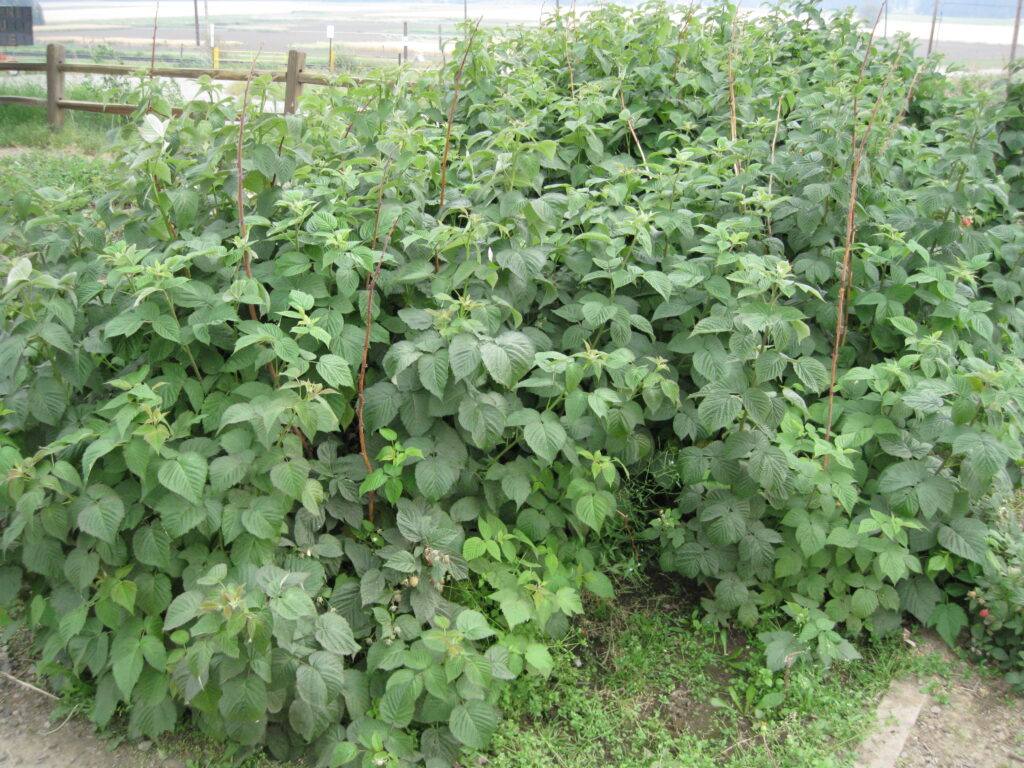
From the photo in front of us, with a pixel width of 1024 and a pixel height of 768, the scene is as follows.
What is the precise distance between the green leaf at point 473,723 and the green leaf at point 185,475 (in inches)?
37.8

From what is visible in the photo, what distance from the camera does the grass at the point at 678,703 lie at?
8.48 feet

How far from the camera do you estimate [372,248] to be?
2969 millimetres

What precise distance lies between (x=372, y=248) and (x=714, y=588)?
178 centimetres

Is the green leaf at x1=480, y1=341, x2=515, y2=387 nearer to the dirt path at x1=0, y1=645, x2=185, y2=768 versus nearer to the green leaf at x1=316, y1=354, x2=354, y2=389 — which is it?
the green leaf at x1=316, y1=354, x2=354, y2=389

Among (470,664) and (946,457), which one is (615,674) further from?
(946,457)

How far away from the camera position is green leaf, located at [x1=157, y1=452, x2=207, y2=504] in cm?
231

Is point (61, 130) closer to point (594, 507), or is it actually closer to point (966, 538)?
point (594, 507)

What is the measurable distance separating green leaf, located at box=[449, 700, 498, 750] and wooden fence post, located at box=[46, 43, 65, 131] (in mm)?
11956

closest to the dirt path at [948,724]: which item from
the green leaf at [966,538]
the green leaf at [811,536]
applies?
the green leaf at [966,538]

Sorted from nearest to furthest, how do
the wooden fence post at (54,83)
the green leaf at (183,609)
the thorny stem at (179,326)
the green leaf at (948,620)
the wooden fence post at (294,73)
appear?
the green leaf at (183,609), the thorny stem at (179,326), the green leaf at (948,620), the wooden fence post at (294,73), the wooden fence post at (54,83)

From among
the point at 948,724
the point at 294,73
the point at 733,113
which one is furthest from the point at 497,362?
the point at 294,73

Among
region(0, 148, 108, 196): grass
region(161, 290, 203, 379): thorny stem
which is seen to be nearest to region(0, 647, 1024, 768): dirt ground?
region(161, 290, 203, 379): thorny stem

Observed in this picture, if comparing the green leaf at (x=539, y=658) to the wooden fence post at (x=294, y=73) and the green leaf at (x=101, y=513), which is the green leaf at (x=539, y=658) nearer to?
the green leaf at (x=101, y=513)

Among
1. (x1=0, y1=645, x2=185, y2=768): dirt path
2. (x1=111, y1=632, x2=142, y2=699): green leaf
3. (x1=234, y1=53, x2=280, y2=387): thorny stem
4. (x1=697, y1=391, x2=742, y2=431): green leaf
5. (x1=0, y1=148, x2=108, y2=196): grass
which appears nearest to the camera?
(x1=111, y1=632, x2=142, y2=699): green leaf
